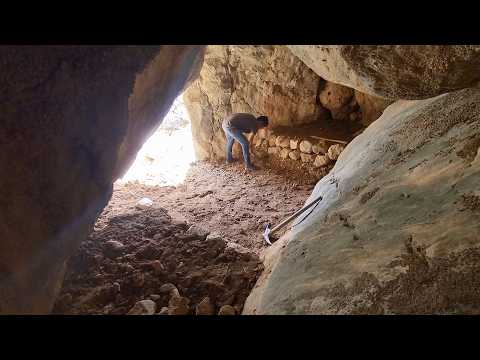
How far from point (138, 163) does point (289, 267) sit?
7447mm

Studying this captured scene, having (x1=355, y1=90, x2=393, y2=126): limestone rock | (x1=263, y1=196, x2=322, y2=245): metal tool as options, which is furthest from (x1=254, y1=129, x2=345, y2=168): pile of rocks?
(x1=263, y1=196, x2=322, y2=245): metal tool

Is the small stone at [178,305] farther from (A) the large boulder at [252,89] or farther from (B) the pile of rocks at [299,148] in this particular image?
(A) the large boulder at [252,89]

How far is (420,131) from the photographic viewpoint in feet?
8.84

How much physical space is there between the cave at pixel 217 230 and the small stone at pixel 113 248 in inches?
0.7

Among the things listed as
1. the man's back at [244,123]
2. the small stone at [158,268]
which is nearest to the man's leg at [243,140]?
the man's back at [244,123]

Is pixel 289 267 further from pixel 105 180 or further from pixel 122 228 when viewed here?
pixel 122 228

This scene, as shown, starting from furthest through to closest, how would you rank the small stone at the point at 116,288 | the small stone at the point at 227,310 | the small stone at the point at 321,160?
the small stone at the point at 321,160, the small stone at the point at 116,288, the small stone at the point at 227,310

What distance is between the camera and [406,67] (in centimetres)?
264

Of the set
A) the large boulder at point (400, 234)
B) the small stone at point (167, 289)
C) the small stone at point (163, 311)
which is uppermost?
the small stone at point (167, 289)

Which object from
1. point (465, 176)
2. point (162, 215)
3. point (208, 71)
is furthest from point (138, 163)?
point (465, 176)

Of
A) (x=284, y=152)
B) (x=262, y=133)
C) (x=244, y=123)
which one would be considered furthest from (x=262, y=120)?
(x=284, y=152)

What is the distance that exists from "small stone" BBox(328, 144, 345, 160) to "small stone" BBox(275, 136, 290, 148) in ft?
2.93

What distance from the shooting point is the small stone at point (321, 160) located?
5.96 metres

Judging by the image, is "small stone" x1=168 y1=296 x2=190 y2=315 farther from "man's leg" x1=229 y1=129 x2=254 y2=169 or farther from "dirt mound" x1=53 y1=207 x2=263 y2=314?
"man's leg" x1=229 y1=129 x2=254 y2=169
